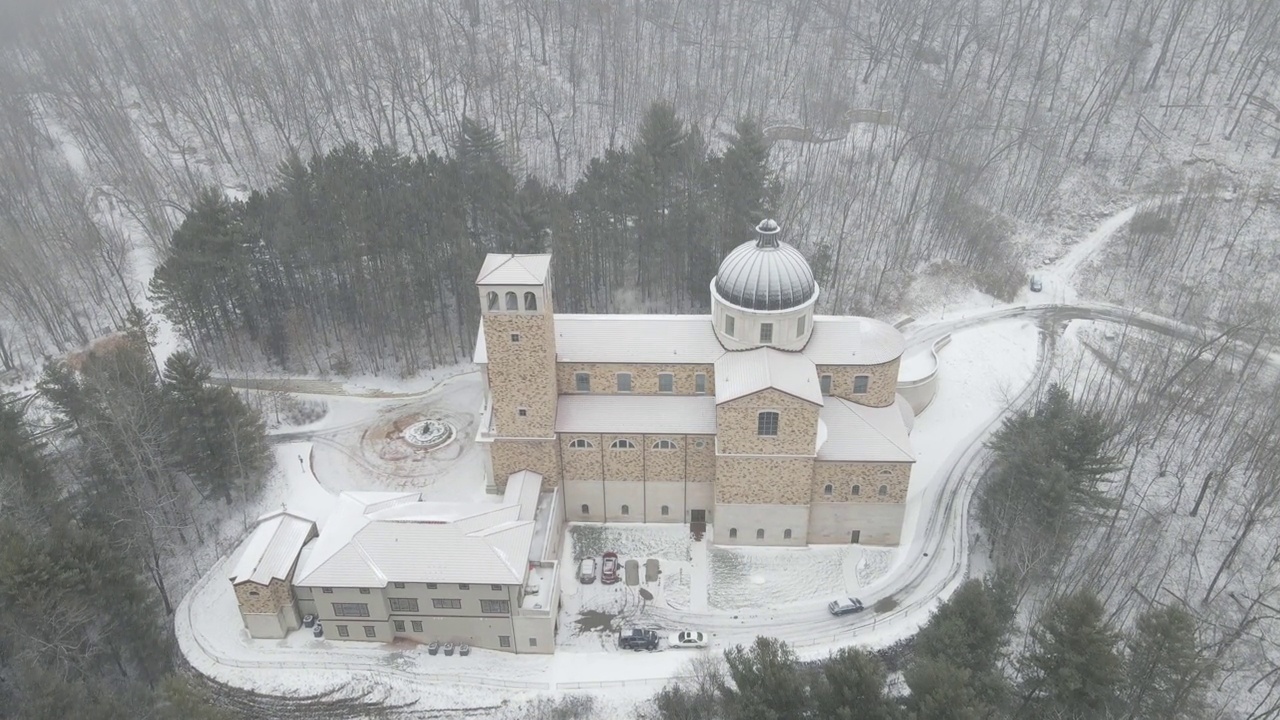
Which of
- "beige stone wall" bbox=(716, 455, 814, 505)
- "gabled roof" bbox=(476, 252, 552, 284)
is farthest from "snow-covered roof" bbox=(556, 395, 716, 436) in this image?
"gabled roof" bbox=(476, 252, 552, 284)

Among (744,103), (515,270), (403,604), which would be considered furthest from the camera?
(744,103)

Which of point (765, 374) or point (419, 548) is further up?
point (765, 374)

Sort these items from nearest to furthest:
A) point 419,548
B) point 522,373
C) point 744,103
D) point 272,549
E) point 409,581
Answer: point 409,581 → point 419,548 → point 272,549 → point 522,373 → point 744,103

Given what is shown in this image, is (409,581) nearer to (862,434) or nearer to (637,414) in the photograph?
(637,414)

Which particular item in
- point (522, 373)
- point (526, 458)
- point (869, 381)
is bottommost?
point (526, 458)

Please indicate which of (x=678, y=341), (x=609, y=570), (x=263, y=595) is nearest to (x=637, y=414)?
(x=678, y=341)

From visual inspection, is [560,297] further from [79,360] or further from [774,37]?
[774,37]

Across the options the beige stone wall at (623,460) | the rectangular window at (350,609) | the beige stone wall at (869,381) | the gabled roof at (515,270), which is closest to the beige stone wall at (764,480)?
the beige stone wall at (623,460)

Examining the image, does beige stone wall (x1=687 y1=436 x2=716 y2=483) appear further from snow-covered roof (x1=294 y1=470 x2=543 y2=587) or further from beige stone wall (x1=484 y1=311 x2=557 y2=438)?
snow-covered roof (x1=294 y1=470 x2=543 y2=587)
